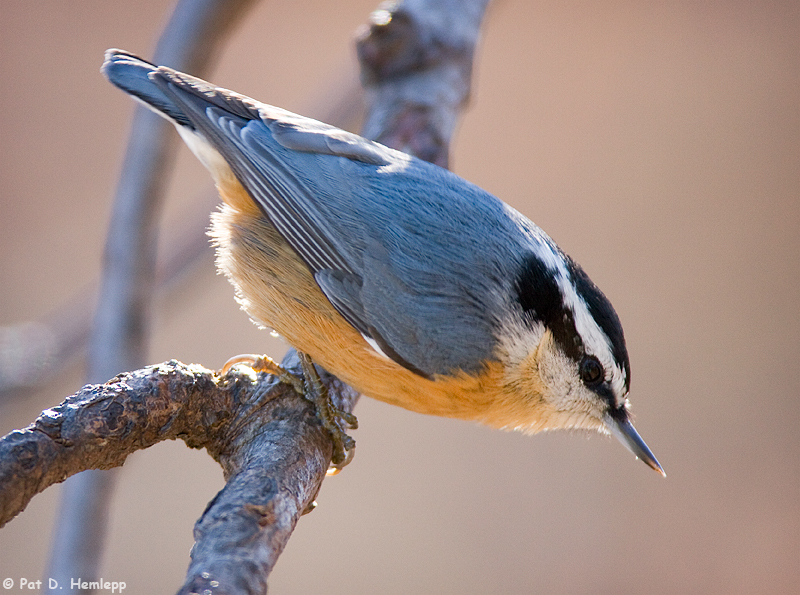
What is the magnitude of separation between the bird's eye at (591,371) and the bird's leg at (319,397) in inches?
19.0

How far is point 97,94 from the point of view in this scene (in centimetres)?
444

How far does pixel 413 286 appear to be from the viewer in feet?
4.97

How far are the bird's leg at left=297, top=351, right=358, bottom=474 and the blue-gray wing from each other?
147 millimetres

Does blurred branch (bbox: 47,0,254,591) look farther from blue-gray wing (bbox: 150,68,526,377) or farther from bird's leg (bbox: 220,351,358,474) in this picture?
bird's leg (bbox: 220,351,358,474)

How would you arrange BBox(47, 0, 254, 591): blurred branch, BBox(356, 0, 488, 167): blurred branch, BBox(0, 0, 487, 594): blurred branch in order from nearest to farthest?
BBox(0, 0, 487, 594): blurred branch, BBox(47, 0, 254, 591): blurred branch, BBox(356, 0, 488, 167): blurred branch

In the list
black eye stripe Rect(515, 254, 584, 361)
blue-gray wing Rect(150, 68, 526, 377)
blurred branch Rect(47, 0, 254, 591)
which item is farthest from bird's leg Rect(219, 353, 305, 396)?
black eye stripe Rect(515, 254, 584, 361)

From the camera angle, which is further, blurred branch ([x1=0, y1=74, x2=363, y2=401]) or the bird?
blurred branch ([x1=0, y1=74, x2=363, y2=401])

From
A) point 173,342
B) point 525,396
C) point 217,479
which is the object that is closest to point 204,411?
point 525,396

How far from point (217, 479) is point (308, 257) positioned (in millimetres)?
2532

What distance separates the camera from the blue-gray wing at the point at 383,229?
149cm

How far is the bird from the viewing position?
4.90 feet

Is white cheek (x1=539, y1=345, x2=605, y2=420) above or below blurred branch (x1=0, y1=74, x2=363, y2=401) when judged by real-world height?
below

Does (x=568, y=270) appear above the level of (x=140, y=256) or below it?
below

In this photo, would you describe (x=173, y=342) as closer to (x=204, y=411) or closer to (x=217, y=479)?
(x=217, y=479)
